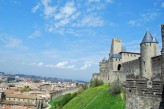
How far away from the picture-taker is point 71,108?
47938 millimetres

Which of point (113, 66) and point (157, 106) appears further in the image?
point (113, 66)

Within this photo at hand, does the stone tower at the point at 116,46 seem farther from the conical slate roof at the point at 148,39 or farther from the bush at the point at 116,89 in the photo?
the conical slate roof at the point at 148,39

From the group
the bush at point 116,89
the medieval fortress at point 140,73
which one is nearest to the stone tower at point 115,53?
the medieval fortress at point 140,73

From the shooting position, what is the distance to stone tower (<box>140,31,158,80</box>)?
124 feet

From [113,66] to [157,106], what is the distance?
47166 mm

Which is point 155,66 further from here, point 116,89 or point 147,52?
point 116,89

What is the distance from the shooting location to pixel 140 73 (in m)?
40.1

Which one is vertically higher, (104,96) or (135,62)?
(135,62)

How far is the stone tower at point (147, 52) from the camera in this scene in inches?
1485

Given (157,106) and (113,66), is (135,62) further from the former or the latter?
(157,106)

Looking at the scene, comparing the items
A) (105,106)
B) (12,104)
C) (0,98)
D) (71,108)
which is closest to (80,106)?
(71,108)

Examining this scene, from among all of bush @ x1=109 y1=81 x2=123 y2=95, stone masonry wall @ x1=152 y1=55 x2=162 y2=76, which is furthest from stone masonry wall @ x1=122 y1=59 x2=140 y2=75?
stone masonry wall @ x1=152 y1=55 x2=162 y2=76

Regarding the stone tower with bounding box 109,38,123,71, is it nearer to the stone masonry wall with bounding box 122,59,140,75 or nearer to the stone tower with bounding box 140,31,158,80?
the stone masonry wall with bounding box 122,59,140,75

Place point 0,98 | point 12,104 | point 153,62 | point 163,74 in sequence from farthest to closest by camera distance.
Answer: point 0,98 → point 12,104 → point 153,62 → point 163,74
